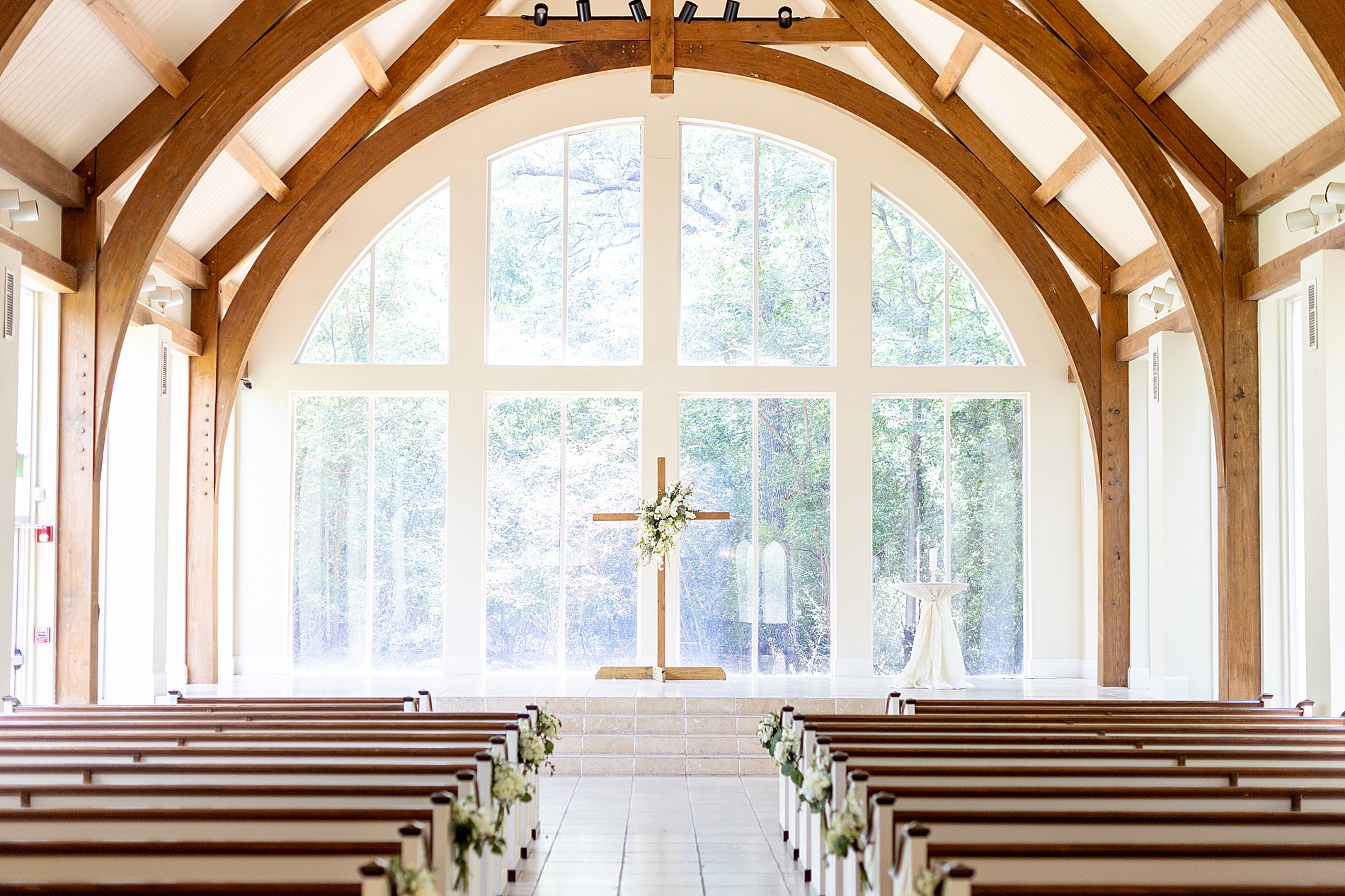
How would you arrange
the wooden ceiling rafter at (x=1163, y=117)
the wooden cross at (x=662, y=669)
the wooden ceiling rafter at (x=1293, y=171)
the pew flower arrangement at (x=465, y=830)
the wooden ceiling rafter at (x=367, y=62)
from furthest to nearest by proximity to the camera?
the wooden cross at (x=662, y=669) < the wooden ceiling rafter at (x=367, y=62) < the wooden ceiling rafter at (x=1163, y=117) < the wooden ceiling rafter at (x=1293, y=171) < the pew flower arrangement at (x=465, y=830)

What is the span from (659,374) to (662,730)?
13.2 ft

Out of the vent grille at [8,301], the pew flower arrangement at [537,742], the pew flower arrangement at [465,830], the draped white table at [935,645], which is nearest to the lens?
the pew flower arrangement at [465,830]

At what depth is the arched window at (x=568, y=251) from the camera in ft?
39.3

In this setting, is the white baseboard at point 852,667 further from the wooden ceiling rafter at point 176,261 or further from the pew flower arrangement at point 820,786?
the wooden ceiling rafter at point 176,261

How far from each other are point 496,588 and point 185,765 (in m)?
7.17

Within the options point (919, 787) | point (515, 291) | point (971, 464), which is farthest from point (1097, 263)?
point (919, 787)

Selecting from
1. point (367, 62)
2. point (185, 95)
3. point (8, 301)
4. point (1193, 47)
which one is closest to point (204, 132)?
point (185, 95)

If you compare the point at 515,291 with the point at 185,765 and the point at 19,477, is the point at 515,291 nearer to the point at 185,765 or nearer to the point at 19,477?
the point at 19,477

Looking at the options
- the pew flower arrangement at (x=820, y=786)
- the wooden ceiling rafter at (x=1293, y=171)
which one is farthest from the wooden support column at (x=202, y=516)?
the wooden ceiling rafter at (x=1293, y=171)

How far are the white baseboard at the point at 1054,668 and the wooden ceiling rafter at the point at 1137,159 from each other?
406 cm

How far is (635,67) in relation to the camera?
9.90 metres

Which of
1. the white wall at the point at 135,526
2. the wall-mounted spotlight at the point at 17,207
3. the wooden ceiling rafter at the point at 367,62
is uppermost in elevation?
the wooden ceiling rafter at the point at 367,62

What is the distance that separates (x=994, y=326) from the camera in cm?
1205

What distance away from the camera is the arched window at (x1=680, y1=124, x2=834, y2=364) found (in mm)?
12000
